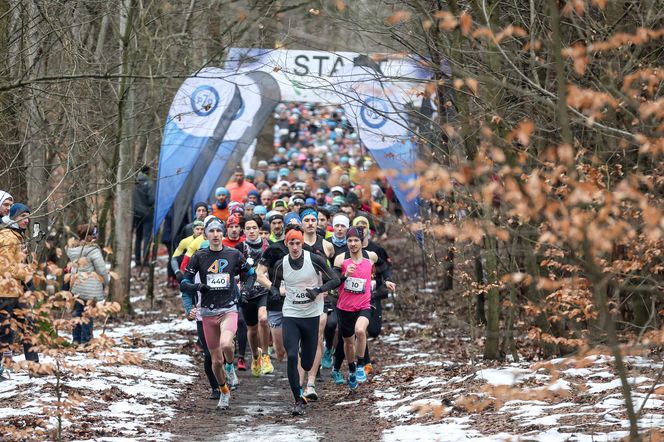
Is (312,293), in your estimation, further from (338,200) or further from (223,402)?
(338,200)

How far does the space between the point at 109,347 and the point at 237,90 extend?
12383 mm

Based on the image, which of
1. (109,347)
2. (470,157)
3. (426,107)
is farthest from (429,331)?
(109,347)

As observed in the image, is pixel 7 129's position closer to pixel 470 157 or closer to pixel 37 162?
pixel 37 162

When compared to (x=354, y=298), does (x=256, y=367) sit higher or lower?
lower

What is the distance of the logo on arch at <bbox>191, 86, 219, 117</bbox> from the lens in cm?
1923

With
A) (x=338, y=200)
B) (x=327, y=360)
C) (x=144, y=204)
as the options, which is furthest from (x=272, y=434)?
(x=144, y=204)

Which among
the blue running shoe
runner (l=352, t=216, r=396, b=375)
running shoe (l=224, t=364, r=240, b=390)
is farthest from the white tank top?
the blue running shoe

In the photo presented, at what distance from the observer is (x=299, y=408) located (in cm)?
1148

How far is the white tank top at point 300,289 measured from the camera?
11.8 meters

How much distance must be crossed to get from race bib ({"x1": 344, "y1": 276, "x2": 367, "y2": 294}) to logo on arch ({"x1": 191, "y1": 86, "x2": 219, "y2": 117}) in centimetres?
696

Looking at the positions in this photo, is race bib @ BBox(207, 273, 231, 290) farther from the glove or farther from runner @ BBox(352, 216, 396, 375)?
runner @ BBox(352, 216, 396, 375)

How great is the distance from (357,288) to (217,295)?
83.0 inches

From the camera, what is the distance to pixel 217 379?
11.9 metres

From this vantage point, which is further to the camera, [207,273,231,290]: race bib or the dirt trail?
[207,273,231,290]: race bib
